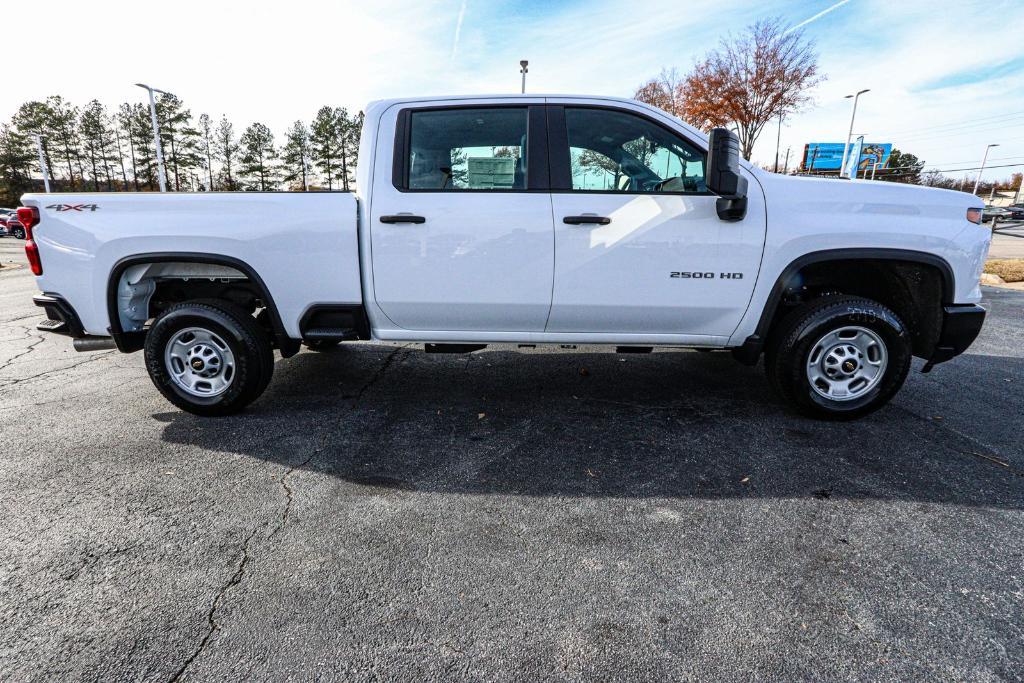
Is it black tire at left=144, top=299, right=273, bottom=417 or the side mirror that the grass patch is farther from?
black tire at left=144, top=299, right=273, bottom=417

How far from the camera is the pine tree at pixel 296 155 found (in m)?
45.6

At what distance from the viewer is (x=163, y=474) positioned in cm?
304

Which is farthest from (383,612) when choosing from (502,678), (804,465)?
(804,465)

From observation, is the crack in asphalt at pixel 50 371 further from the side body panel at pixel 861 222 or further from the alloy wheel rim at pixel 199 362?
the side body panel at pixel 861 222

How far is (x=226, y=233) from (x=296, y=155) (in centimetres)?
4884

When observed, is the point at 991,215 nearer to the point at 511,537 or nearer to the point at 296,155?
the point at 511,537

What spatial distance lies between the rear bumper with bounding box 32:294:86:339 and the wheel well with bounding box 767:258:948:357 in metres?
4.71

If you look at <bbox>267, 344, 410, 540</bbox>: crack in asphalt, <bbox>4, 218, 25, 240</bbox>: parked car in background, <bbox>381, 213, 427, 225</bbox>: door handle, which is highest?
<bbox>381, 213, 427, 225</bbox>: door handle

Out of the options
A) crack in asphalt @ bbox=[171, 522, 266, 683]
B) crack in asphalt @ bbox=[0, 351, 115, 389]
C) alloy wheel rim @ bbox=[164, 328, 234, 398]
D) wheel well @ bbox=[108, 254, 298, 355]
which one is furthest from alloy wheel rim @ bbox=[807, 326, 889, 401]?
crack in asphalt @ bbox=[0, 351, 115, 389]

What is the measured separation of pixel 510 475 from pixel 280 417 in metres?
1.85

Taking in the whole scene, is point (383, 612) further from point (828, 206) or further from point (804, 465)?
point (828, 206)

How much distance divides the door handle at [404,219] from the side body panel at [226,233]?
0.74ft

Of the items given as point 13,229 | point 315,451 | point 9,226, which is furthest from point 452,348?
point 9,226

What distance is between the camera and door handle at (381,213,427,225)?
342 centimetres
